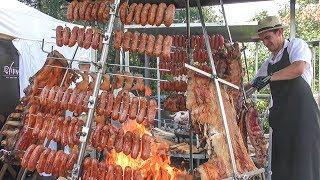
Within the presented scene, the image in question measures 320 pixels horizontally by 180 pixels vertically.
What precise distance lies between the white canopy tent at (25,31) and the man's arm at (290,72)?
4.92 metres

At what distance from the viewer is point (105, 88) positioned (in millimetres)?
4801

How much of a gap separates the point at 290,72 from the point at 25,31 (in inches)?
246

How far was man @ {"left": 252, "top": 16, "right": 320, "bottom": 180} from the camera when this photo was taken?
4.88 m

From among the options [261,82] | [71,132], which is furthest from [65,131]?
[261,82]

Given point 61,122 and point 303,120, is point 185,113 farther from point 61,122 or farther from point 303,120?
point 61,122

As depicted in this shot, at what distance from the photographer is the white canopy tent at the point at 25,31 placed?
25.6 ft

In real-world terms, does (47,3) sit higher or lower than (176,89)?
higher

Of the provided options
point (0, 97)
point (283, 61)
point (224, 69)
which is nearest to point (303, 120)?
point (283, 61)

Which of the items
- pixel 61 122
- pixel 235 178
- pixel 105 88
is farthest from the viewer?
pixel 105 88

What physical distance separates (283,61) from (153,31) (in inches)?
202

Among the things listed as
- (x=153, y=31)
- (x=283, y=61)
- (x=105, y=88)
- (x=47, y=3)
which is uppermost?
(x=47, y=3)

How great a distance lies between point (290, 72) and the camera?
4.61 metres

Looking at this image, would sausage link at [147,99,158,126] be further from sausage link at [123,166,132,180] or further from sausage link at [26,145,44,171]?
sausage link at [26,145,44,171]

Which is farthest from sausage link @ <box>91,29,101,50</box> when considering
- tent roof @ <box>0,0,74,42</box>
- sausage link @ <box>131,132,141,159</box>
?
tent roof @ <box>0,0,74,42</box>
